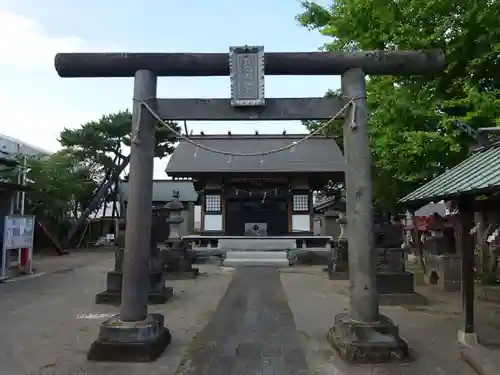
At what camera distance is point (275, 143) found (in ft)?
94.6

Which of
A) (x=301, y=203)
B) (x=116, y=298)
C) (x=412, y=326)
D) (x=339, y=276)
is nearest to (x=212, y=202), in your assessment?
(x=301, y=203)

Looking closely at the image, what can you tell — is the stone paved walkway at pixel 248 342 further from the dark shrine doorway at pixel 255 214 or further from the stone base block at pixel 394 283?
the dark shrine doorway at pixel 255 214

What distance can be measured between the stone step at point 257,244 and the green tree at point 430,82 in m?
11.1

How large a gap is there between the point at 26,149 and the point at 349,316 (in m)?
26.5

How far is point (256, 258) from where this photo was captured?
821 inches

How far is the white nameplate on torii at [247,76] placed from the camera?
259 inches

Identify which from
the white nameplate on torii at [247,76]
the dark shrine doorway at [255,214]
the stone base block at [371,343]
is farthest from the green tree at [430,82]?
the dark shrine doorway at [255,214]

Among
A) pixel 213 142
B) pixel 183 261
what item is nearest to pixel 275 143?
pixel 213 142

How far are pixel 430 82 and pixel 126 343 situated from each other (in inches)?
344

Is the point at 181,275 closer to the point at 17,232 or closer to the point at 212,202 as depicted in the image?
the point at 17,232

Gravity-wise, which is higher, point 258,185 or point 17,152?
point 17,152

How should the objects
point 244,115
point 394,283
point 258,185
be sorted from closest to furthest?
1. point 244,115
2. point 394,283
3. point 258,185

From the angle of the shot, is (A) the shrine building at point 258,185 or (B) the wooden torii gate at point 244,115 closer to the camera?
(B) the wooden torii gate at point 244,115

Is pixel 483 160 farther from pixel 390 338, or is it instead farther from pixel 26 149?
pixel 26 149
